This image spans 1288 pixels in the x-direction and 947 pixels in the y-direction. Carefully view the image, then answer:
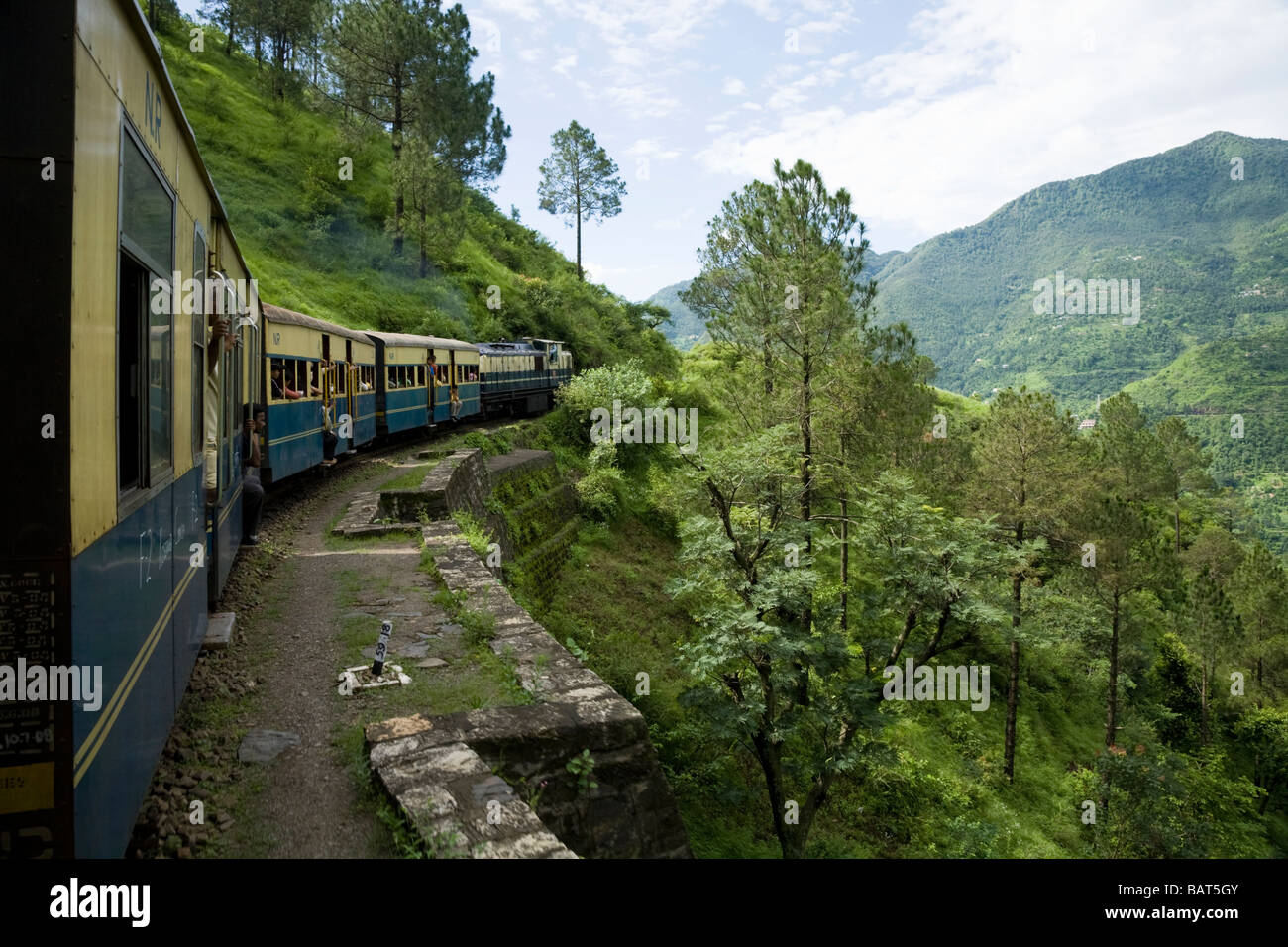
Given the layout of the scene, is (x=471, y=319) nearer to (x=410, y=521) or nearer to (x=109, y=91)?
(x=410, y=521)

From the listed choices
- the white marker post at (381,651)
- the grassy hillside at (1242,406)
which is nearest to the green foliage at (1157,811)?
the white marker post at (381,651)

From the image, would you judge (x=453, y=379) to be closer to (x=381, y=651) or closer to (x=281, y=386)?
(x=281, y=386)

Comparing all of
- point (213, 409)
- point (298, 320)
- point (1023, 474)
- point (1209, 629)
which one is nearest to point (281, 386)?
point (298, 320)

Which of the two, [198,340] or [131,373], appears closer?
[131,373]

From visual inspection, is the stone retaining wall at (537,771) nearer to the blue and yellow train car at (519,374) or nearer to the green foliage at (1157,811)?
the green foliage at (1157,811)

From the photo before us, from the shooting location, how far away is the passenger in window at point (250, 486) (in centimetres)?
865

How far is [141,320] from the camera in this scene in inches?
115

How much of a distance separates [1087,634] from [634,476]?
51.1ft

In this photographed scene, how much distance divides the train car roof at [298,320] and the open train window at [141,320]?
22.6 ft

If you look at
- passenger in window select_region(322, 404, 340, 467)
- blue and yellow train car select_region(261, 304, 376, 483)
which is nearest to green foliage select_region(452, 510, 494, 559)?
Answer: blue and yellow train car select_region(261, 304, 376, 483)

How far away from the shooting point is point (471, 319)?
34.2m

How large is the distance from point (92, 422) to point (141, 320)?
0.95 meters
